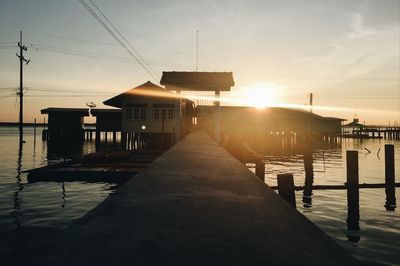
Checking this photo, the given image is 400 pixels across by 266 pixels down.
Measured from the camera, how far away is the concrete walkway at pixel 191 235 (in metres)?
2.57

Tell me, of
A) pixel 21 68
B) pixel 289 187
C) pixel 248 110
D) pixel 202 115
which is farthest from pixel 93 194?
pixel 202 115

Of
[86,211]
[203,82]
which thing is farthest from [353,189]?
[203,82]

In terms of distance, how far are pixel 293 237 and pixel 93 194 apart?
491 inches

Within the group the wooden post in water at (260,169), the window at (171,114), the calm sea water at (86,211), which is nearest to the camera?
the calm sea water at (86,211)

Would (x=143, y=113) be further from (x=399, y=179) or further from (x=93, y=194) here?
(x=399, y=179)

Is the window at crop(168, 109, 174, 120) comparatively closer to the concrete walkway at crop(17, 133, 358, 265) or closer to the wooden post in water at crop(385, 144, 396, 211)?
the wooden post in water at crop(385, 144, 396, 211)

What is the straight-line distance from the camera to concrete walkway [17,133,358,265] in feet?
8.43

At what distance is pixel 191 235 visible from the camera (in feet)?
10.4

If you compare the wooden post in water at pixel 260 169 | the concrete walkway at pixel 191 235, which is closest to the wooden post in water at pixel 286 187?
the wooden post in water at pixel 260 169

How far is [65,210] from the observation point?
11273 mm

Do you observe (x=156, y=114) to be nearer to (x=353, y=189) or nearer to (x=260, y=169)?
(x=260, y=169)

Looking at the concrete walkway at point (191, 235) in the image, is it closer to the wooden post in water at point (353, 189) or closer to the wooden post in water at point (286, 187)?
the wooden post in water at point (286, 187)

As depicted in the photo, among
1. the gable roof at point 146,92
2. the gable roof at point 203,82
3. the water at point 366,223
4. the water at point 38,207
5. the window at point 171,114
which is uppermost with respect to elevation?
the gable roof at point 146,92

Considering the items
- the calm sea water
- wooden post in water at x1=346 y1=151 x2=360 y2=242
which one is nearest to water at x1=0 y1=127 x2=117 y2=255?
the calm sea water
